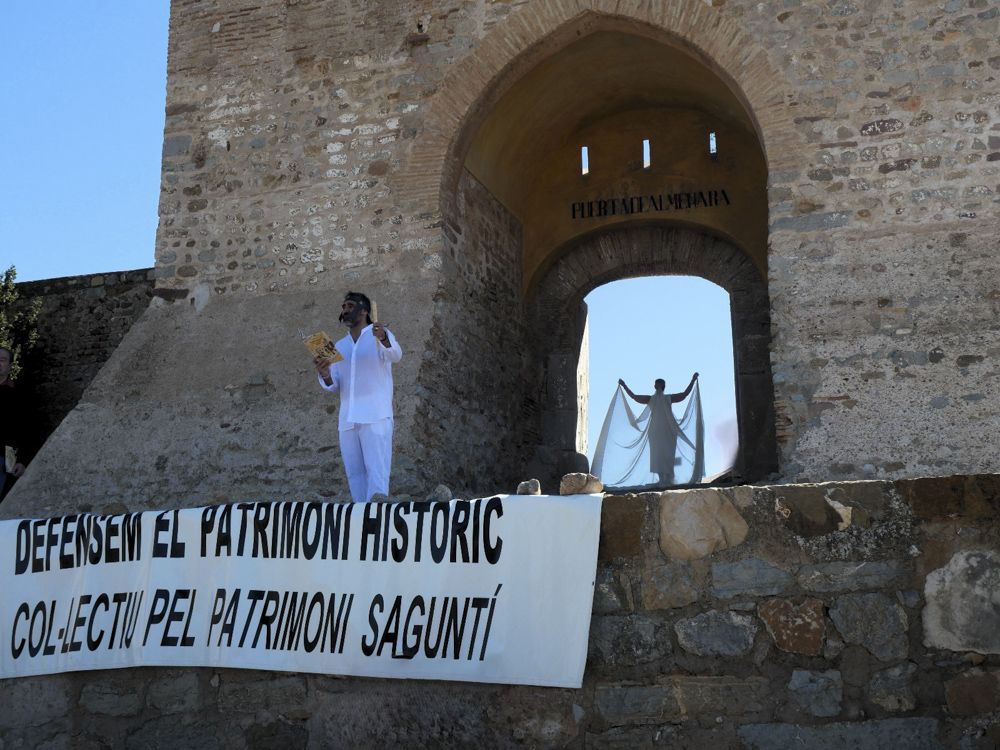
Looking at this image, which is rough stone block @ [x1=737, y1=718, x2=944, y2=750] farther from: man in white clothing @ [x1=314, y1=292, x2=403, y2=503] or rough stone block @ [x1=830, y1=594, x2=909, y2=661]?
man in white clothing @ [x1=314, y1=292, x2=403, y2=503]

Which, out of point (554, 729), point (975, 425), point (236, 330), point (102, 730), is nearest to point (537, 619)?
point (554, 729)

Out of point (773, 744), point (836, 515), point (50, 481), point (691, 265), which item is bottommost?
point (773, 744)

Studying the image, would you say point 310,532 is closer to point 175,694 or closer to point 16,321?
point 175,694

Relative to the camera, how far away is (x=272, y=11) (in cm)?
916

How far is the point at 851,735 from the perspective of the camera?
11.3 feet

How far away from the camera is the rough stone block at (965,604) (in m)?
3.44

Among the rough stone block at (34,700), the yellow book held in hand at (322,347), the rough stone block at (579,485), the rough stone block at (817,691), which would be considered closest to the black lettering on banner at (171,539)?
the rough stone block at (34,700)

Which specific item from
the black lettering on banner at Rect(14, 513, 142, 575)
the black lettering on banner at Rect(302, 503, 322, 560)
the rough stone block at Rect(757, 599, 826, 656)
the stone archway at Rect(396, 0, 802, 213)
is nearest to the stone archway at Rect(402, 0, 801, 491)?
the stone archway at Rect(396, 0, 802, 213)

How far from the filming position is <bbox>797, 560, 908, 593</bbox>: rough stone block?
140 inches

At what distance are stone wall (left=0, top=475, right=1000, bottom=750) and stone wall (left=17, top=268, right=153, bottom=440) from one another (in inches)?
378

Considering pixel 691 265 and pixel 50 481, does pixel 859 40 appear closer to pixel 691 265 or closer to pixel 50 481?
pixel 691 265

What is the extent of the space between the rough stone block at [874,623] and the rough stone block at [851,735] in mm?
207

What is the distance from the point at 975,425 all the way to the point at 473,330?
3.86 meters

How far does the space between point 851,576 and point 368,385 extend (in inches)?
128
